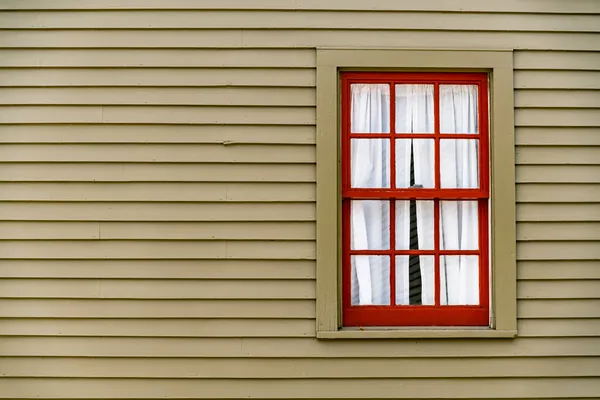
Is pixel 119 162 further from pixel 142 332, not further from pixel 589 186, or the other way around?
pixel 589 186

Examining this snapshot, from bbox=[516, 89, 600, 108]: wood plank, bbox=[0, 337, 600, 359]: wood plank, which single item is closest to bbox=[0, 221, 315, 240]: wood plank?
bbox=[0, 337, 600, 359]: wood plank

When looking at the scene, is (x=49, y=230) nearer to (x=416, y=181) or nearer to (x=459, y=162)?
(x=416, y=181)

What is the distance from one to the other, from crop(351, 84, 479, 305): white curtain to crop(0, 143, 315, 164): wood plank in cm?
47

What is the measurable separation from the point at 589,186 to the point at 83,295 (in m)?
3.59

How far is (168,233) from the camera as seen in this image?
14.1 ft

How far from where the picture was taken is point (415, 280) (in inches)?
173

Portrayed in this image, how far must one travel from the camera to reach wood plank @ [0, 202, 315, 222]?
430cm

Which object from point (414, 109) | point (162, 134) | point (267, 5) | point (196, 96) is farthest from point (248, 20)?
point (414, 109)

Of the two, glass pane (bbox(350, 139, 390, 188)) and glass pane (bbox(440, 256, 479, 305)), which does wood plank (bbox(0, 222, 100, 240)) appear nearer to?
glass pane (bbox(350, 139, 390, 188))

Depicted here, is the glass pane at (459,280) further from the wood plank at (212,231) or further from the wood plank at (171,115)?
the wood plank at (171,115)

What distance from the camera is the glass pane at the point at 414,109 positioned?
4441mm

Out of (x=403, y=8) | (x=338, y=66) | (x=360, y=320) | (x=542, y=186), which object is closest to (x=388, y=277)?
(x=360, y=320)

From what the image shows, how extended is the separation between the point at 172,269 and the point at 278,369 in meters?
1.00

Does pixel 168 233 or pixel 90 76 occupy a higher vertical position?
pixel 90 76
